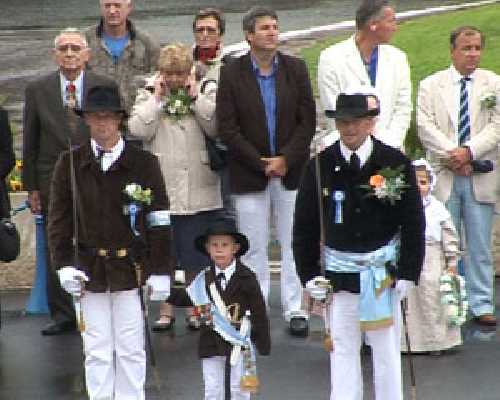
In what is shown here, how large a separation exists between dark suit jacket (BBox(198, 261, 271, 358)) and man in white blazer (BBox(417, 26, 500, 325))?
2.63 m

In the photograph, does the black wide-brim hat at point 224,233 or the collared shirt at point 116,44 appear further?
the collared shirt at point 116,44

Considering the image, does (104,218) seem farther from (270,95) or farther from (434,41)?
(434,41)

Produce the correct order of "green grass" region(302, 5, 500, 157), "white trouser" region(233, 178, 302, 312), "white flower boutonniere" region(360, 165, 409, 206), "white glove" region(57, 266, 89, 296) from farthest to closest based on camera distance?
"green grass" region(302, 5, 500, 157) → "white trouser" region(233, 178, 302, 312) → "white glove" region(57, 266, 89, 296) → "white flower boutonniere" region(360, 165, 409, 206)

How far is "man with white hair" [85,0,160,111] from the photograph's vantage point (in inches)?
425

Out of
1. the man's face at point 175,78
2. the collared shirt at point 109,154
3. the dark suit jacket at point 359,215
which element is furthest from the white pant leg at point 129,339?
the man's face at point 175,78

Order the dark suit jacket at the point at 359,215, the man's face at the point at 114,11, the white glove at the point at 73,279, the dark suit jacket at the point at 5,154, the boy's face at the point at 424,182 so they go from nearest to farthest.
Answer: the dark suit jacket at the point at 359,215
the white glove at the point at 73,279
the boy's face at the point at 424,182
the dark suit jacket at the point at 5,154
the man's face at the point at 114,11

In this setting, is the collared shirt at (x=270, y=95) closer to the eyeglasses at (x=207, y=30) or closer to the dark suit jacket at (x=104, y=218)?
the eyeglasses at (x=207, y=30)

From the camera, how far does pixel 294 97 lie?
34.1 feet

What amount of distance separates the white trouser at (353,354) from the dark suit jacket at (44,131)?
2.97 m

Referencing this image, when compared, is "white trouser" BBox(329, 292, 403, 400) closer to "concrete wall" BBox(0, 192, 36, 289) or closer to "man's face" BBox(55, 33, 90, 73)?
"man's face" BBox(55, 33, 90, 73)

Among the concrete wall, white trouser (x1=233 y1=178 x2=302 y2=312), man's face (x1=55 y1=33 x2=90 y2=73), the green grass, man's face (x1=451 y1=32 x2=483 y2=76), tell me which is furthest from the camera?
the green grass

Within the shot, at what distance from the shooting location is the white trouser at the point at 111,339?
28.1 feet

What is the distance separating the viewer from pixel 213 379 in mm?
8453

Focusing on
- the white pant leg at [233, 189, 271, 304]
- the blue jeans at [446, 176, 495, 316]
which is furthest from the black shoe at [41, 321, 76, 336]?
the blue jeans at [446, 176, 495, 316]
